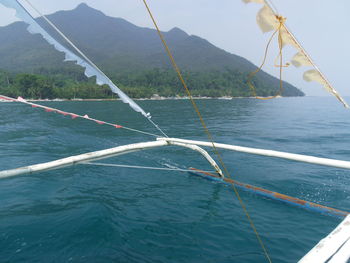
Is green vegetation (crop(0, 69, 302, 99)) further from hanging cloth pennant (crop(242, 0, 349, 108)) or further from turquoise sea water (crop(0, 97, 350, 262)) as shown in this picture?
hanging cloth pennant (crop(242, 0, 349, 108))

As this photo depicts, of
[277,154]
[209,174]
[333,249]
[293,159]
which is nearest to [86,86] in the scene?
[209,174]

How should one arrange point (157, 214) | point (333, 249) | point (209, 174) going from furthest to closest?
point (209, 174) → point (157, 214) → point (333, 249)

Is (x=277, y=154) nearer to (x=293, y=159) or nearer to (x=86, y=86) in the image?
(x=293, y=159)

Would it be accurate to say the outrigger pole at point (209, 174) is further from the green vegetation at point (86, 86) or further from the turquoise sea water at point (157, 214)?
the green vegetation at point (86, 86)

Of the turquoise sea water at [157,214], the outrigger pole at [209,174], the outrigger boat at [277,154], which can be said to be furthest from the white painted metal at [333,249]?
the turquoise sea water at [157,214]

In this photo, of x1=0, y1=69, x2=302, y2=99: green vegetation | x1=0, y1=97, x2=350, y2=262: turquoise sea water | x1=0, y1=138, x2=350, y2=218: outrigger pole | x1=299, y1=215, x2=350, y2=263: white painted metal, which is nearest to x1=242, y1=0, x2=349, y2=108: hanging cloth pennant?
x1=299, y1=215, x2=350, y2=263: white painted metal

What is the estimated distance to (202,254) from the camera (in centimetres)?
536

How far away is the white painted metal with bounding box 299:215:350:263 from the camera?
2.31 meters

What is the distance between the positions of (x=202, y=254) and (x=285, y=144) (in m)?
15.2

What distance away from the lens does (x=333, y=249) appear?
252 cm

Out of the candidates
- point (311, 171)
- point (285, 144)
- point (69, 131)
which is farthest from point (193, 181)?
point (69, 131)

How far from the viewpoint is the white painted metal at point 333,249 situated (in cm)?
231

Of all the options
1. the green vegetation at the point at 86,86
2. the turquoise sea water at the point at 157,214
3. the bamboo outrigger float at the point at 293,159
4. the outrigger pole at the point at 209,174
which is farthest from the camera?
the green vegetation at the point at 86,86

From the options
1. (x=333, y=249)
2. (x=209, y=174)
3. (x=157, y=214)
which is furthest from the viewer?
(x=209, y=174)
